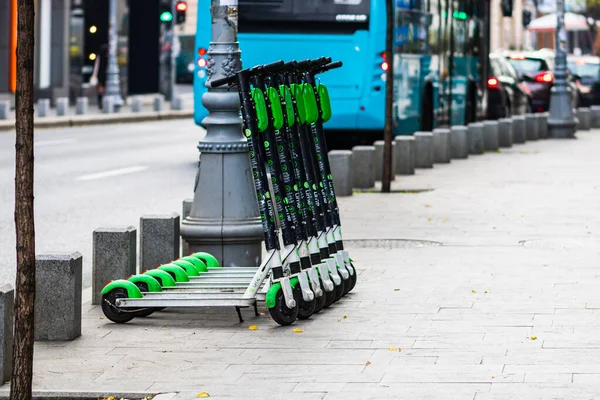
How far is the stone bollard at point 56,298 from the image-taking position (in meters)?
7.75

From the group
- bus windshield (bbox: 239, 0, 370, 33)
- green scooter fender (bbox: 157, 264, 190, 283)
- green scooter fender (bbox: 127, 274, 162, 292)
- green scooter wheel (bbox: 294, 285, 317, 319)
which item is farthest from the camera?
bus windshield (bbox: 239, 0, 370, 33)

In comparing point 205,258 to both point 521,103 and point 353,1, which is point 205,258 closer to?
point 353,1

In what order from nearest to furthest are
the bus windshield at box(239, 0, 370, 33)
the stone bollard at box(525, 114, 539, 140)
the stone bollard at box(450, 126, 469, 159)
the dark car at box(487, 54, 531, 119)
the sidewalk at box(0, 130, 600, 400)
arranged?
the sidewalk at box(0, 130, 600, 400)
the bus windshield at box(239, 0, 370, 33)
the stone bollard at box(450, 126, 469, 159)
the stone bollard at box(525, 114, 539, 140)
the dark car at box(487, 54, 531, 119)

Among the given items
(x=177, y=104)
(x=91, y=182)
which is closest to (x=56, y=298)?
(x=91, y=182)

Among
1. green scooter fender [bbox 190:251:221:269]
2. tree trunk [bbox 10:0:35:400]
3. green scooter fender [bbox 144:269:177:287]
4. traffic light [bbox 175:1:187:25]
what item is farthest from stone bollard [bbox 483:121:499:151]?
tree trunk [bbox 10:0:35:400]

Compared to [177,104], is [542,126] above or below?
below

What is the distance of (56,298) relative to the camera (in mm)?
7762

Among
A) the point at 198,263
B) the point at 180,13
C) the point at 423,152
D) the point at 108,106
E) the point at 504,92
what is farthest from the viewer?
the point at 108,106

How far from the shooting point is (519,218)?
1431 centimetres

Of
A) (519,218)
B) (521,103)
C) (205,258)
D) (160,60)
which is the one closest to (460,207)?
(519,218)

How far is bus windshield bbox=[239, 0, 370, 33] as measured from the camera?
21.1 metres

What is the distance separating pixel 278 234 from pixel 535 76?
94.7ft

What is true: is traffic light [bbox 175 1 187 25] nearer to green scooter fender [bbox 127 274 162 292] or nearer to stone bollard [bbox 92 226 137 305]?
stone bollard [bbox 92 226 137 305]

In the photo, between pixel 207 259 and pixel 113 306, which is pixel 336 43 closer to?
pixel 207 259
